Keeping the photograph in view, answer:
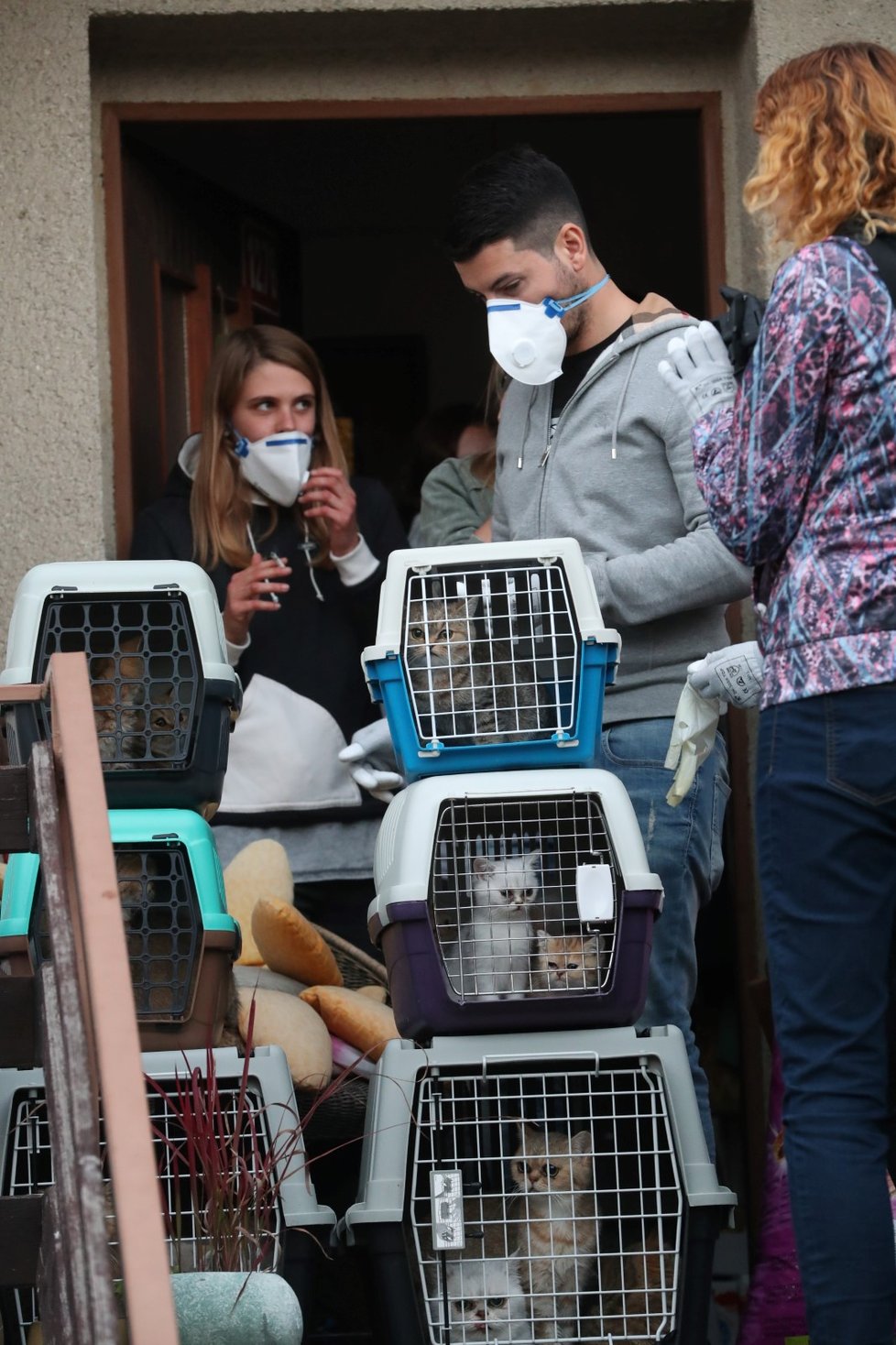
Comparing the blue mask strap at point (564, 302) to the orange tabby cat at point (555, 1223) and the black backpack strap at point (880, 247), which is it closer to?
the black backpack strap at point (880, 247)

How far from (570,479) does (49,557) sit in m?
1.31

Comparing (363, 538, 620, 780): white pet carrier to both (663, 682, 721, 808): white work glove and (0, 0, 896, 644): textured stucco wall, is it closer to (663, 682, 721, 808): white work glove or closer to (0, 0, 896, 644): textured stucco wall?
(663, 682, 721, 808): white work glove

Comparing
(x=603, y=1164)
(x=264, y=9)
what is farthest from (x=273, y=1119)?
(x=264, y=9)

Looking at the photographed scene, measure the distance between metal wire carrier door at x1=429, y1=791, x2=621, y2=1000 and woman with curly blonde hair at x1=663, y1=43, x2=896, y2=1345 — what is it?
393 millimetres

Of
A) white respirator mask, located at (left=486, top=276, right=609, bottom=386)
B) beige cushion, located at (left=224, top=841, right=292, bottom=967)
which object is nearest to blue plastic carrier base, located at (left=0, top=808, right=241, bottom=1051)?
beige cushion, located at (left=224, top=841, right=292, bottom=967)

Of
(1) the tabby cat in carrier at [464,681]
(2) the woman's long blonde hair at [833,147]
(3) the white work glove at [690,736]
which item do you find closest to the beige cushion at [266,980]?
(1) the tabby cat in carrier at [464,681]

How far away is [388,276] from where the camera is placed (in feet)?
22.4

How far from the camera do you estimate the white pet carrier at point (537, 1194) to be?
2408 millimetres

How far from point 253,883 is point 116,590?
2.54 ft

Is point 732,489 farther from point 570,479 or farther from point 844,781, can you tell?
point 570,479

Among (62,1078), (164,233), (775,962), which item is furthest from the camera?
(164,233)

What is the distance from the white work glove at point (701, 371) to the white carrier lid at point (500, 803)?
0.54m

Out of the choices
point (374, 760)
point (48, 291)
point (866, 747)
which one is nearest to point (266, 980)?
point (374, 760)

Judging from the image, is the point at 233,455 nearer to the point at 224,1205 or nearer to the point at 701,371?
the point at 701,371
